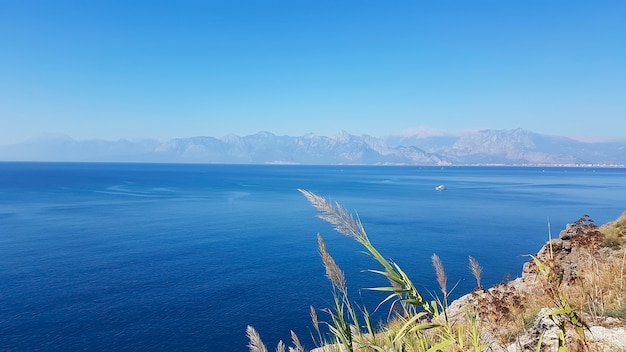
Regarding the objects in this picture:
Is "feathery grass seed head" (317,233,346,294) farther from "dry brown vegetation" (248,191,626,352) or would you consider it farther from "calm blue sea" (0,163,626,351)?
"calm blue sea" (0,163,626,351)

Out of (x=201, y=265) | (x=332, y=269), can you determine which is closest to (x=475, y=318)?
(x=332, y=269)

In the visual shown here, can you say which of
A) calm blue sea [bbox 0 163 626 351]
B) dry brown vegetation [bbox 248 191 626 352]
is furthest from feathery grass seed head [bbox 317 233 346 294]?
calm blue sea [bbox 0 163 626 351]

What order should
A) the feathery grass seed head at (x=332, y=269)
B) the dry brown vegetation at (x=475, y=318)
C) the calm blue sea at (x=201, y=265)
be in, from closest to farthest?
the dry brown vegetation at (x=475, y=318) < the feathery grass seed head at (x=332, y=269) < the calm blue sea at (x=201, y=265)

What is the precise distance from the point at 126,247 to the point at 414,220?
48.2m

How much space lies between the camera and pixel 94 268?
39.6 metres

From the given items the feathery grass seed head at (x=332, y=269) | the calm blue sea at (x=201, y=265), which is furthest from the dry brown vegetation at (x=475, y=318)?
the calm blue sea at (x=201, y=265)

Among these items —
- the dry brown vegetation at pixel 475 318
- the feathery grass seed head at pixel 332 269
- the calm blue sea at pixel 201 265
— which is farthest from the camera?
the calm blue sea at pixel 201 265

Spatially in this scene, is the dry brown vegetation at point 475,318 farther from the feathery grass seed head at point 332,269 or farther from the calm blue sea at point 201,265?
the calm blue sea at point 201,265

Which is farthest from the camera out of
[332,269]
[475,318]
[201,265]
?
[201,265]

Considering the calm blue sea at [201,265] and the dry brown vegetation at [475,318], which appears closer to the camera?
the dry brown vegetation at [475,318]

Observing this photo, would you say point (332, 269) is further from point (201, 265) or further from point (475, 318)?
point (201, 265)

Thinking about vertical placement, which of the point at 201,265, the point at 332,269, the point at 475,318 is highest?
the point at 332,269

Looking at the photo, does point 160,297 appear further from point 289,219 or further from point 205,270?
point 289,219

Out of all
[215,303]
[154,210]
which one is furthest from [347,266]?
[154,210]
